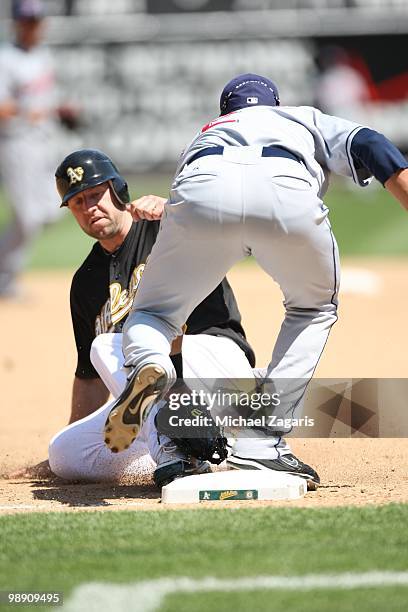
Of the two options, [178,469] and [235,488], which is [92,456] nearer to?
[178,469]

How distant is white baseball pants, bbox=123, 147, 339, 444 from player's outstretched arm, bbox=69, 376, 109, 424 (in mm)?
818

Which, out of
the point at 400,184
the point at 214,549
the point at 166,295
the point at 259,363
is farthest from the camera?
the point at 259,363

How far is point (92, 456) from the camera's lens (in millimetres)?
4758

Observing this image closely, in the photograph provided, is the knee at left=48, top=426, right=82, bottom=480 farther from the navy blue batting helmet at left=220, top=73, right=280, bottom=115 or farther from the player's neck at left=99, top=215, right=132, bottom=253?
the navy blue batting helmet at left=220, top=73, right=280, bottom=115

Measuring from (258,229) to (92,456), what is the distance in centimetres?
138

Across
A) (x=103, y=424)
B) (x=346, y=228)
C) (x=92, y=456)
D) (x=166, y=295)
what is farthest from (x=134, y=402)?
(x=346, y=228)

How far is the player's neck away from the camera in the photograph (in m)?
4.73

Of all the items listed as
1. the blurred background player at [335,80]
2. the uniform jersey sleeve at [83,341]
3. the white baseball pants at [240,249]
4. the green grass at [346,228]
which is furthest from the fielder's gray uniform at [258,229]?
the blurred background player at [335,80]

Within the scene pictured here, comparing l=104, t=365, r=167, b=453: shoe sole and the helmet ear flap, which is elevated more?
the helmet ear flap

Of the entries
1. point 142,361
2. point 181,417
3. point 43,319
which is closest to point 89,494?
point 181,417

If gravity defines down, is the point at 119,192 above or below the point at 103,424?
above

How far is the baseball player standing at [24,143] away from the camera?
11070 mm

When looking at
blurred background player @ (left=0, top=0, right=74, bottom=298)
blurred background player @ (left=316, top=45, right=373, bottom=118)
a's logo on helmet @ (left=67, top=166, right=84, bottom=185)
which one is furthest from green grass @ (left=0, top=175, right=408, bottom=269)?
a's logo on helmet @ (left=67, top=166, right=84, bottom=185)

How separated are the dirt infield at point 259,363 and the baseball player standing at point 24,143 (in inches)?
23.9
